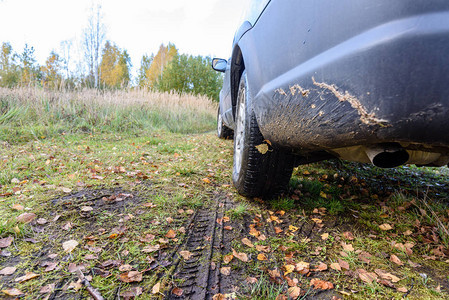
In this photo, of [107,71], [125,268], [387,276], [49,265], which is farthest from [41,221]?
[107,71]

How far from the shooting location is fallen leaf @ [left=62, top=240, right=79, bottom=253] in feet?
4.16

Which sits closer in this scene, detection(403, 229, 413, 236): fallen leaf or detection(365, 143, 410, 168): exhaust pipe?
detection(365, 143, 410, 168): exhaust pipe

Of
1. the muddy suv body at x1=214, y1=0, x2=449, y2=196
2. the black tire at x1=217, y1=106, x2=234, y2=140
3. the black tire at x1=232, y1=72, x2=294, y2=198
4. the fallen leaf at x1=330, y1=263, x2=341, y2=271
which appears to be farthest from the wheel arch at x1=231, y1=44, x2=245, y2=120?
the black tire at x1=217, y1=106, x2=234, y2=140

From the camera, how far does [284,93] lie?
1.22 metres

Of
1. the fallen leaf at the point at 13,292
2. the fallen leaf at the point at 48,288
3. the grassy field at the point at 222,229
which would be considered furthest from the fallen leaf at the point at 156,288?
the fallen leaf at the point at 13,292

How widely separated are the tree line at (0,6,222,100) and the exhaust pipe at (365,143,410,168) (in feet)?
22.0

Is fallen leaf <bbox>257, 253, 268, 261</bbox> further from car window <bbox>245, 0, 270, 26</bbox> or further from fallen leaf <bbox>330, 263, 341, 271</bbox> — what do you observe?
car window <bbox>245, 0, 270, 26</bbox>

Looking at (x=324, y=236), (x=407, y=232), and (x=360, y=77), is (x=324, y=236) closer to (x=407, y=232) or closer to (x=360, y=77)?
(x=407, y=232)

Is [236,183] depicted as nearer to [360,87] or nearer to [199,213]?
[199,213]

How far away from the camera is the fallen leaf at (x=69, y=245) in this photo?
1.27m

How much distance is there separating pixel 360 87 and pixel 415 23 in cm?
21

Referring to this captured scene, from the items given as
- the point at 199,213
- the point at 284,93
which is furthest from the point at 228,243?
the point at 284,93

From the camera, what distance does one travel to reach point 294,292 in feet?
3.57

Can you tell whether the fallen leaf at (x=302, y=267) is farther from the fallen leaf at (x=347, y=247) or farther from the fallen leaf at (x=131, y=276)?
the fallen leaf at (x=131, y=276)
